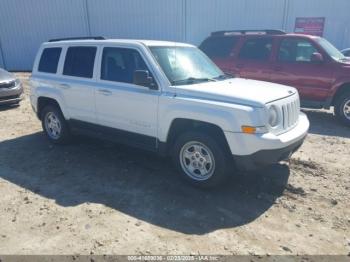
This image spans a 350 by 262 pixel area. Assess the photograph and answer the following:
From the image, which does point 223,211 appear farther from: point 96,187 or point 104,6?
point 104,6

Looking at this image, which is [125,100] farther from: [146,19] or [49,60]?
[146,19]

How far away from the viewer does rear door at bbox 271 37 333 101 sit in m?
7.52

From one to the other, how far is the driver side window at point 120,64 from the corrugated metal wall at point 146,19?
13.1 meters

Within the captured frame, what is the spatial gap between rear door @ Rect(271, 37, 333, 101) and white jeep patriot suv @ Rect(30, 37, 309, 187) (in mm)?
3176

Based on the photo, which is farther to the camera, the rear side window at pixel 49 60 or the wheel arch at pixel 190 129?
the rear side window at pixel 49 60

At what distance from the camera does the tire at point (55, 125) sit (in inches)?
237

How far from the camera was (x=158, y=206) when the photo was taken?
13.0ft

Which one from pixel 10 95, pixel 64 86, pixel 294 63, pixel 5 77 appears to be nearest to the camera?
pixel 64 86

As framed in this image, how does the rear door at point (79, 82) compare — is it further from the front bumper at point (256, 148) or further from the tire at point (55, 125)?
the front bumper at point (256, 148)

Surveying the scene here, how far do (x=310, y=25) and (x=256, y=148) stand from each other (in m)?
15.1

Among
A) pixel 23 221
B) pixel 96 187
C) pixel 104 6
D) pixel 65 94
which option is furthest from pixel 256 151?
pixel 104 6

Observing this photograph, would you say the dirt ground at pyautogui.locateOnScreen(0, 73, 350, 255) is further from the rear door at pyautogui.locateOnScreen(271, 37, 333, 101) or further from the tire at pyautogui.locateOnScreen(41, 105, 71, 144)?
the rear door at pyautogui.locateOnScreen(271, 37, 333, 101)

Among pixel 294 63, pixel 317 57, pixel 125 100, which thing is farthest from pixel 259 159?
pixel 294 63

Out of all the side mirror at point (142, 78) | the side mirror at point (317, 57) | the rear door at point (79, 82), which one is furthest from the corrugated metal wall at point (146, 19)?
the side mirror at point (142, 78)
